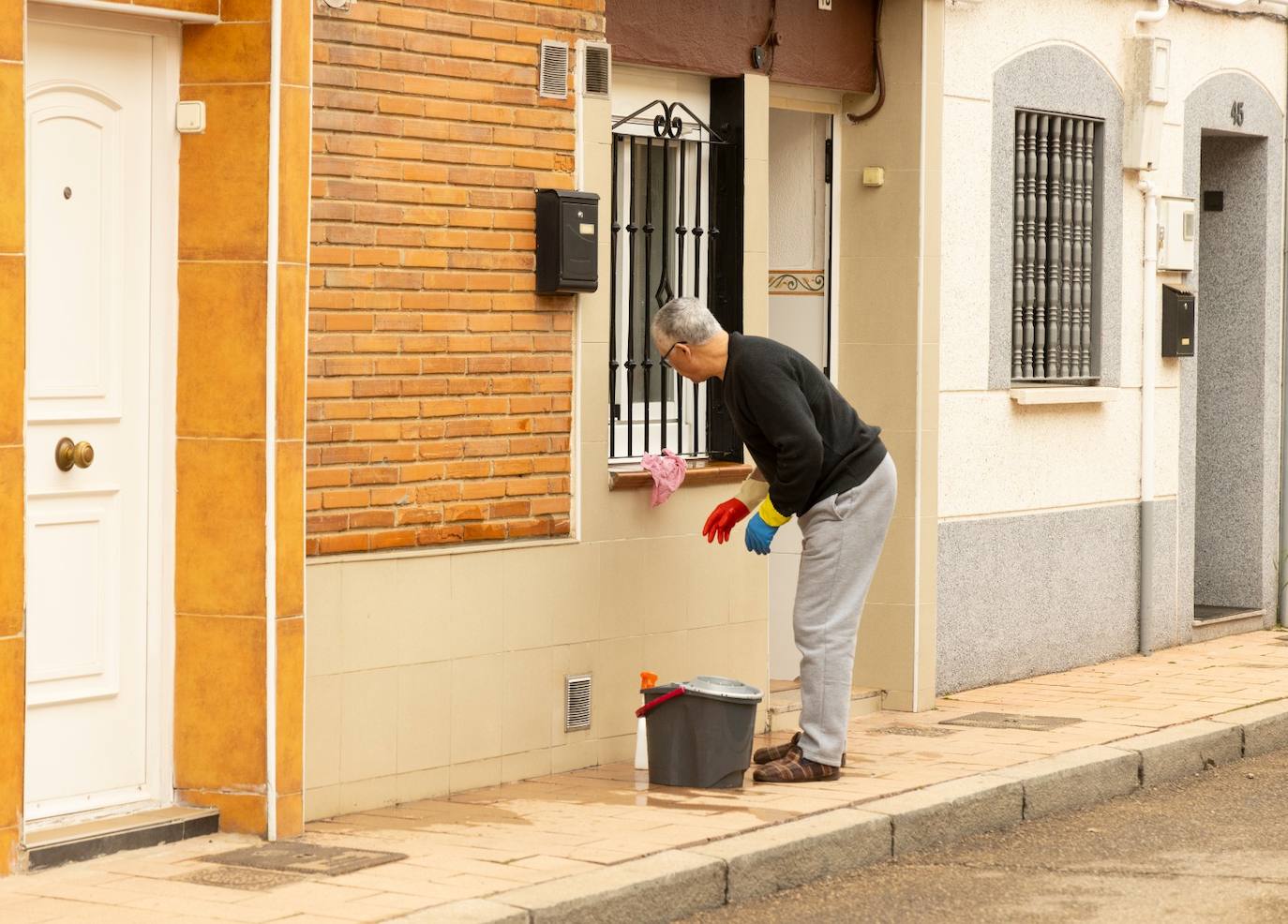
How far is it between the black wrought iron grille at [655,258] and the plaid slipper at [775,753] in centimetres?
142

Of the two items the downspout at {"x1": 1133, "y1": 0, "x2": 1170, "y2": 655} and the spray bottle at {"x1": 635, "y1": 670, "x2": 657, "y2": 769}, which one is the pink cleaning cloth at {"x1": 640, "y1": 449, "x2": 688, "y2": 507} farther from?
the downspout at {"x1": 1133, "y1": 0, "x2": 1170, "y2": 655}

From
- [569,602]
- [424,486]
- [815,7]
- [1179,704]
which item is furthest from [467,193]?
[1179,704]

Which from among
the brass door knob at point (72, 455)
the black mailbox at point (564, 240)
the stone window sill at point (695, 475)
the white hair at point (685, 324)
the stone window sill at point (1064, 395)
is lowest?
the stone window sill at point (695, 475)

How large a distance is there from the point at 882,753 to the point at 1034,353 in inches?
132

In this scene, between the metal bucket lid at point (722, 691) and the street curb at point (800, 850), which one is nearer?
the street curb at point (800, 850)

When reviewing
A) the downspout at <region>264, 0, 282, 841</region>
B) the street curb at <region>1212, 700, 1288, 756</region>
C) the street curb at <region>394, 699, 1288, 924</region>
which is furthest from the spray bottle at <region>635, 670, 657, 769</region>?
the street curb at <region>1212, 700, 1288, 756</region>

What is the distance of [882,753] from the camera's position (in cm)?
880

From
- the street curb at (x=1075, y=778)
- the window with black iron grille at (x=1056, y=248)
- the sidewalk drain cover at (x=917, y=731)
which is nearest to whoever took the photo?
the street curb at (x=1075, y=778)

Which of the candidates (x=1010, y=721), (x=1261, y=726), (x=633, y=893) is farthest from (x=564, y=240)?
(x=1261, y=726)

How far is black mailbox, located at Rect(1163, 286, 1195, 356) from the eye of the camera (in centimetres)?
1232

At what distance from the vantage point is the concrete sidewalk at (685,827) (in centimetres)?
599

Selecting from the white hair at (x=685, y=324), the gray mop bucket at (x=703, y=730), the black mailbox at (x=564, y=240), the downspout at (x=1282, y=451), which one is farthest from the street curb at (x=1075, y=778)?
the downspout at (x=1282, y=451)

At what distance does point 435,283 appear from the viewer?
7.65 metres

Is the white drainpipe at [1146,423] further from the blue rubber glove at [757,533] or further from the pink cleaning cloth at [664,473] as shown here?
the blue rubber glove at [757,533]
